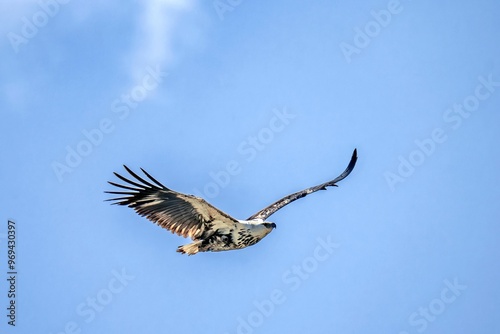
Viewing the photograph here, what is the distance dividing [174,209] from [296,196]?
11.5 feet

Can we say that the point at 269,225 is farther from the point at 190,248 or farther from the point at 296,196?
the point at 296,196

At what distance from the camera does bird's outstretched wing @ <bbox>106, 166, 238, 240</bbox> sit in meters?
14.3

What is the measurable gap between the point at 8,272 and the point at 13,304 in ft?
2.37

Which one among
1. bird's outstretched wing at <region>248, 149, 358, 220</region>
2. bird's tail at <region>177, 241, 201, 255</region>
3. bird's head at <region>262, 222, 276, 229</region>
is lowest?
bird's head at <region>262, 222, 276, 229</region>

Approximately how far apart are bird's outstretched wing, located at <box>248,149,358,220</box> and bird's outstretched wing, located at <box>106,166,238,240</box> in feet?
6.54

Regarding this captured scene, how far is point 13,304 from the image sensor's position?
17828mm

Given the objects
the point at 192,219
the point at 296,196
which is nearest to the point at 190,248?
the point at 192,219

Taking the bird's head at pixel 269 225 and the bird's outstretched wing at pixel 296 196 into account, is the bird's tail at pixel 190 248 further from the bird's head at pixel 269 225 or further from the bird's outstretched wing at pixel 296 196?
the bird's outstretched wing at pixel 296 196

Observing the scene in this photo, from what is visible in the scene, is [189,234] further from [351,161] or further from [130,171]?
[351,161]

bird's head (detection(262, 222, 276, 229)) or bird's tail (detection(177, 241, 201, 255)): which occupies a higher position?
bird's tail (detection(177, 241, 201, 255))

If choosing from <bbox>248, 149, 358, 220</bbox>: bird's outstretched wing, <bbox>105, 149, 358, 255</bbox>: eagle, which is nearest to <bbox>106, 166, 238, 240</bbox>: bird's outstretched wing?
<bbox>105, 149, 358, 255</bbox>: eagle

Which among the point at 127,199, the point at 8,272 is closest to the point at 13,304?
the point at 8,272

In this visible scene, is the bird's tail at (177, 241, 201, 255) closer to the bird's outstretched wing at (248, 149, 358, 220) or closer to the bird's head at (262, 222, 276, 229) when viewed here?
the bird's head at (262, 222, 276, 229)

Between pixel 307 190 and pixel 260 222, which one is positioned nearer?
pixel 260 222
